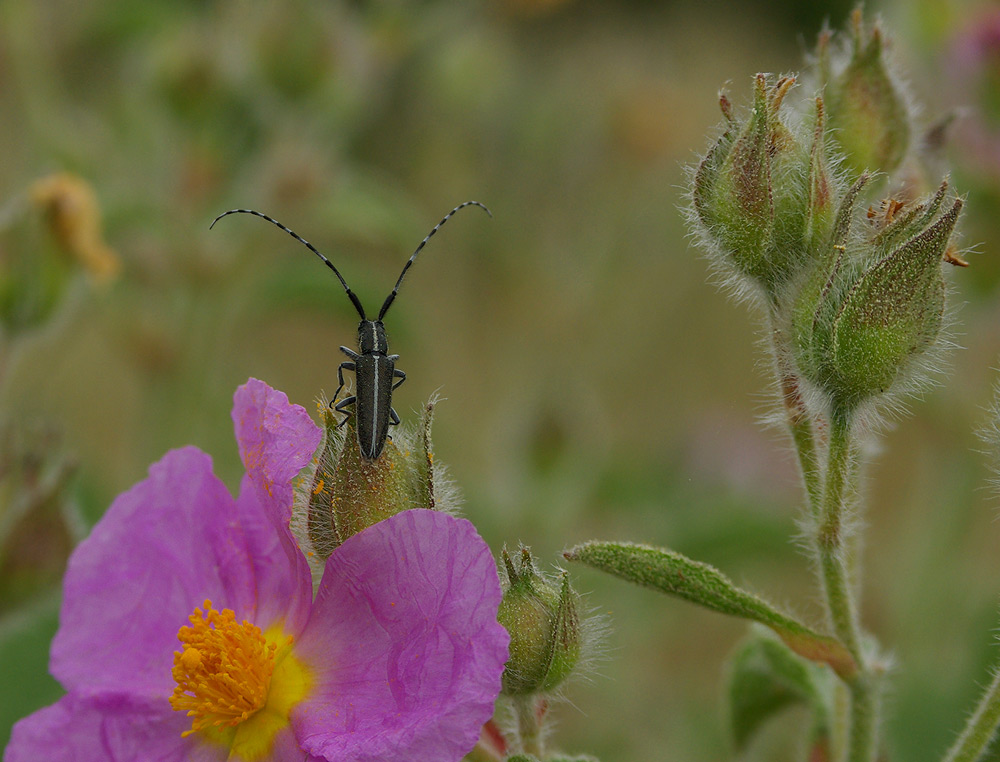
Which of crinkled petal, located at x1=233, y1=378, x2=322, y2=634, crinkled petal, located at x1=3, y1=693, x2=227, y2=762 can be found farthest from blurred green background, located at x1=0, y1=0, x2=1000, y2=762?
crinkled petal, located at x1=3, y1=693, x2=227, y2=762

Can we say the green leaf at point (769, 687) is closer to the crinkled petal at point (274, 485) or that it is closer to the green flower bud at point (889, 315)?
the green flower bud at point (889, 315)

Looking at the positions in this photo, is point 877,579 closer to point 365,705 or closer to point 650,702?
point 650,702

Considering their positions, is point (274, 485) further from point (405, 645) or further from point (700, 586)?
point (700, 586)

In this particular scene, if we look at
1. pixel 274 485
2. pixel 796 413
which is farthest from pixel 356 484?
pixel 796 413

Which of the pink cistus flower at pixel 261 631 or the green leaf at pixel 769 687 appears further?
the green leaf at pixel 769 687

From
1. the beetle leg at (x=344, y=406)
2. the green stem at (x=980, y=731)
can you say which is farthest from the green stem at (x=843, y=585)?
the beetle leg at (x=344, y=406)

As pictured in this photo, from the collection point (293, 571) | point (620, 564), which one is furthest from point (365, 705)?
point (620, 564)
